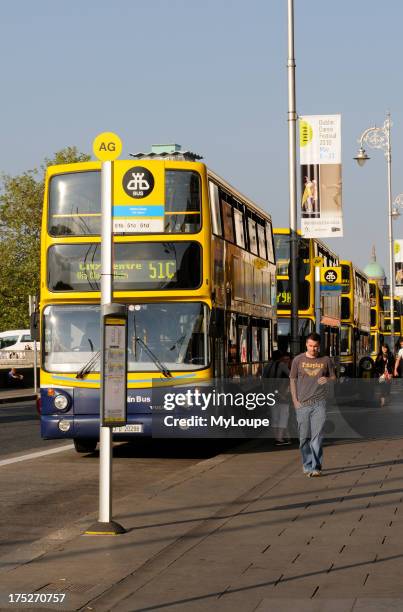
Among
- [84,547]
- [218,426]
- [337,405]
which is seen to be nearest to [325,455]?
[218,426]

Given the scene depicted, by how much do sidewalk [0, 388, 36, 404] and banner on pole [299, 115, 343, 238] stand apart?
52.1ft

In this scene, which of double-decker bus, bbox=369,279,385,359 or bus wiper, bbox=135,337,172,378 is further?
double-decker bus, bbox=369,279,385,359

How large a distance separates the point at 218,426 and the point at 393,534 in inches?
348

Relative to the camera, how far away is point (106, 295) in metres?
10.2

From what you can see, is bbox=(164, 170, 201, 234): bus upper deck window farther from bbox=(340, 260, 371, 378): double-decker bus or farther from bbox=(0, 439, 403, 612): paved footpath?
bbox=(340, 260, 371, 378): double-decker bus

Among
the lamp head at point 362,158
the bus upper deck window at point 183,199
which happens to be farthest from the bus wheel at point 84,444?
the lamp head at point 362,158

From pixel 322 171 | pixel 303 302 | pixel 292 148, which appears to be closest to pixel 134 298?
pixel 322 171

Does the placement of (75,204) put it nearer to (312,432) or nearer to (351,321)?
(312,432)

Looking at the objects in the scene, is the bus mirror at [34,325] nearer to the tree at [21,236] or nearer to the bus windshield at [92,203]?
the bus windshield at [92,203]

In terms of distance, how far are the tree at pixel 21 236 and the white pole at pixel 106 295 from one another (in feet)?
204

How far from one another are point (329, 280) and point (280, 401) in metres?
10.9

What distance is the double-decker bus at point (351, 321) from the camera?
40.3 m

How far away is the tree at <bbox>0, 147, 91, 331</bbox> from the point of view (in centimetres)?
7306

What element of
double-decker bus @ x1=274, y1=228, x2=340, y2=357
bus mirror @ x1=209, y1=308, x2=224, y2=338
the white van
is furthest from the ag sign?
the white van
